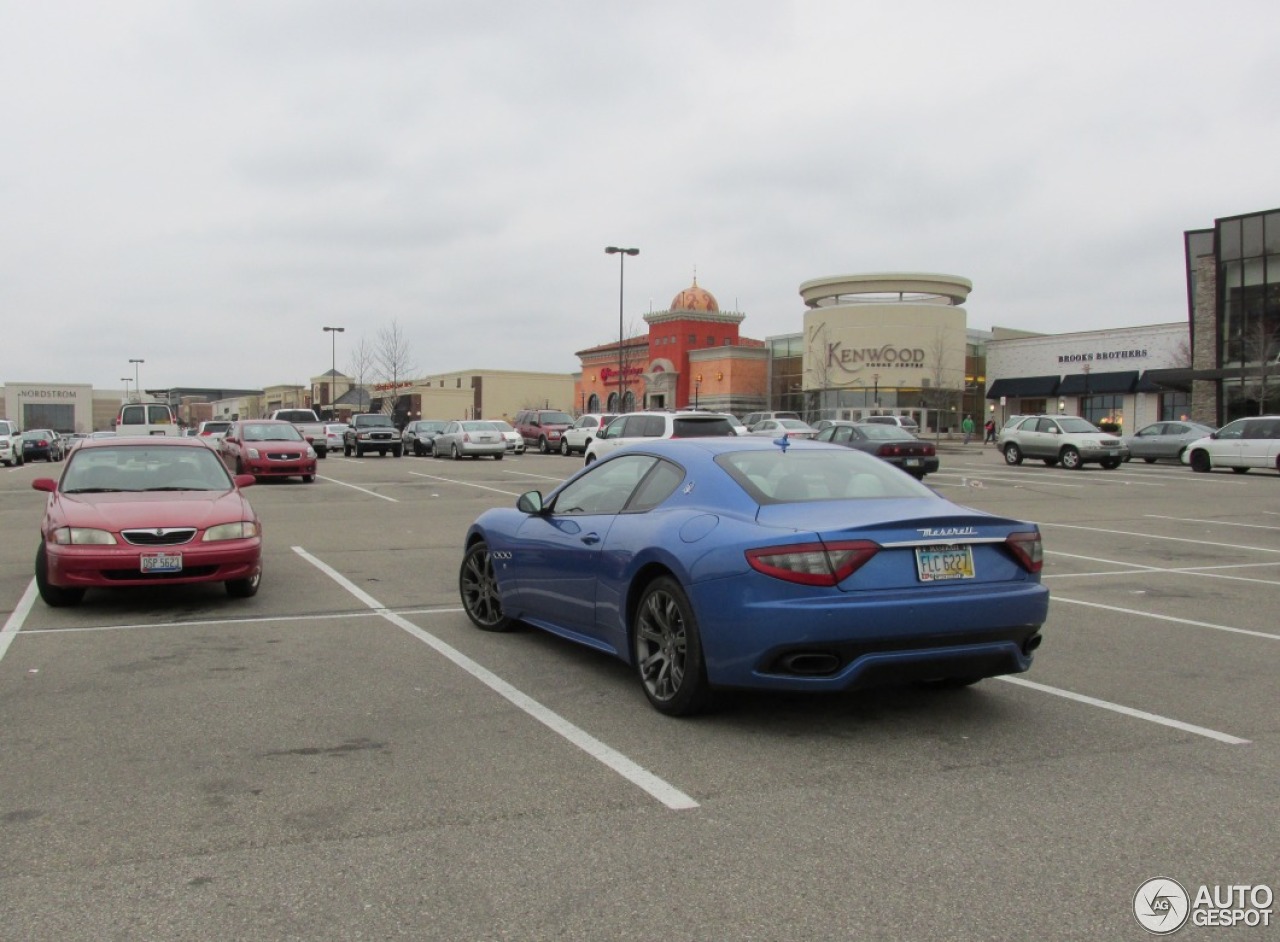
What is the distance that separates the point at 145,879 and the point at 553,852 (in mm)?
1339

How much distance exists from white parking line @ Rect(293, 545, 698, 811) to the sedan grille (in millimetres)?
1624

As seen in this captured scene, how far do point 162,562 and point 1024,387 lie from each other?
68.8 meters

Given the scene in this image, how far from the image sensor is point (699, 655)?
5.29m

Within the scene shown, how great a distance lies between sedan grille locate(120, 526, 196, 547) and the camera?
8.37 m

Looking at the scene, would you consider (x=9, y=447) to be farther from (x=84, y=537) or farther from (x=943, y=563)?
(x=943, y=563)

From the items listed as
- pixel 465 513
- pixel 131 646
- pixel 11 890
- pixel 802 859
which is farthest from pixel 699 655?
pixel 465 513

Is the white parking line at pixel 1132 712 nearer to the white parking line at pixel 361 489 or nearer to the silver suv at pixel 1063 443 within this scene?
the white parking line at pixel 361 489

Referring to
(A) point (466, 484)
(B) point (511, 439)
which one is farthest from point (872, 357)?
(A) point (466, 484)

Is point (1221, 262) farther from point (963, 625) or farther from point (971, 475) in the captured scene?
point (963, 625)

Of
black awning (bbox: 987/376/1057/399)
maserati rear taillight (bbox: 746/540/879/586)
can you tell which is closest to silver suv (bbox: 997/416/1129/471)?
maserati rear taillight (bbox: 746/540/879/586)

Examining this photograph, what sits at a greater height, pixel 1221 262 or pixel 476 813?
pixel 1221 262

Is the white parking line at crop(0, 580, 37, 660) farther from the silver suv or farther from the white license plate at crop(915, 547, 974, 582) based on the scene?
the silver suv

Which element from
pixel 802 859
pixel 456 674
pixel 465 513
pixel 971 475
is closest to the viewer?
pixel 802 859

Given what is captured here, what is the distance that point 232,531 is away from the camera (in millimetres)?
8773
